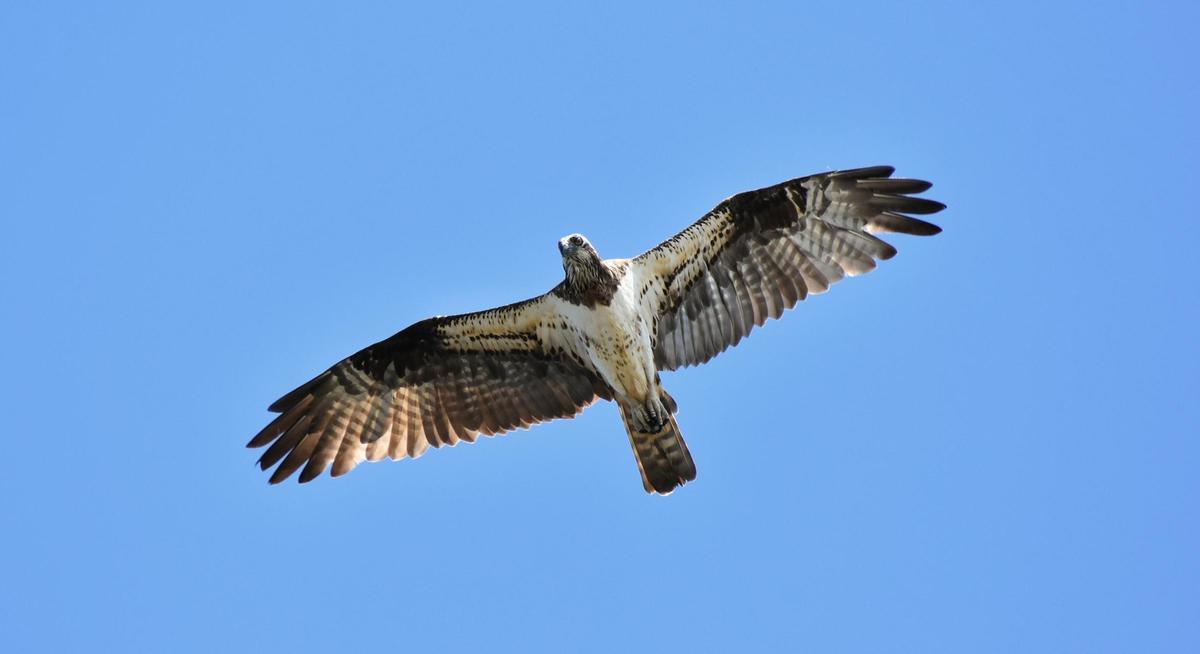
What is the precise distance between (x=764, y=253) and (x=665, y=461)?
2094mm

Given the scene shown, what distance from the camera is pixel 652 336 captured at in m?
13.9

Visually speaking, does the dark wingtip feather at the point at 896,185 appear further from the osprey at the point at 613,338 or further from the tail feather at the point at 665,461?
the tail feather at the point at 665,461

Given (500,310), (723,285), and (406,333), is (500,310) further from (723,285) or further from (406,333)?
(723,285)

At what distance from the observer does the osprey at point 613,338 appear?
13.6 meters

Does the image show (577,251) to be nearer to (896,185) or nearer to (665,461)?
(665,461)

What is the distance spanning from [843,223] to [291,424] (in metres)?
5.55

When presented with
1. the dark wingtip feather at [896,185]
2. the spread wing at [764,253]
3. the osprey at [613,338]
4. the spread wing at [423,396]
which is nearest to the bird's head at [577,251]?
the osprey at [613,338]

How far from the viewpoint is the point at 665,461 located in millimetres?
13703

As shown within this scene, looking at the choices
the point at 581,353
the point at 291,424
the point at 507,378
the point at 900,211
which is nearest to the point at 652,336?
the point at 581,353

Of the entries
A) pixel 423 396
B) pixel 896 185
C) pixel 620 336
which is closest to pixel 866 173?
pixel 896 185

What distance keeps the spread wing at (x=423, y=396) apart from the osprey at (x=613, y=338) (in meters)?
0.01

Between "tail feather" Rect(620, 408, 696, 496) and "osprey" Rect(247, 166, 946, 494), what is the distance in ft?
0.04

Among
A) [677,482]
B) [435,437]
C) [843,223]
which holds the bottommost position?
[677,482]

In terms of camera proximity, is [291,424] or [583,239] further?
[291,424]
